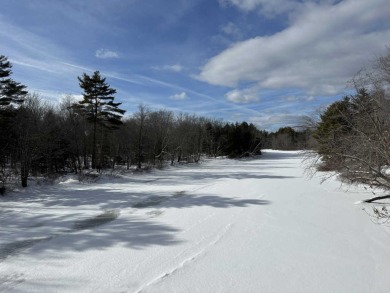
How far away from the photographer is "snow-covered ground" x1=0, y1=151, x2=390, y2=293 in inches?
187

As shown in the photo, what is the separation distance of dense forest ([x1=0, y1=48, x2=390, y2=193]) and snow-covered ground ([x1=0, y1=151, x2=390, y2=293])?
2.25m

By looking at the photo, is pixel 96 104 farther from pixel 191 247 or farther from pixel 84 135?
pixel 191 247

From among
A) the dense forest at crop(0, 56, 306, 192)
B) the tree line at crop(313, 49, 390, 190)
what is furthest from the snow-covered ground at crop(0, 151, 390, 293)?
the dense forest at crop(0, 56, 306, 192)

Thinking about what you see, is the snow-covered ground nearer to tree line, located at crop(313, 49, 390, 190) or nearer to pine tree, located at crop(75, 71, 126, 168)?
tree line, located at crop(313, 49, 390, 190)

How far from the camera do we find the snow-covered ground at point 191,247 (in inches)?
187

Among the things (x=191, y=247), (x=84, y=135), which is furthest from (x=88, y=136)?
(x=191, y=247)

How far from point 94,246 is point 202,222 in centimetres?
308

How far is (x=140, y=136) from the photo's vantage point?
34.5m

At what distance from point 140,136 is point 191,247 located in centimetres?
2906

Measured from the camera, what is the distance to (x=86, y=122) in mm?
30234

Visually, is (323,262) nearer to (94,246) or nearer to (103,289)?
(103,289)

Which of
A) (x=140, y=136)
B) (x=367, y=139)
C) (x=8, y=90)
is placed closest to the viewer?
(x=367, y=139)

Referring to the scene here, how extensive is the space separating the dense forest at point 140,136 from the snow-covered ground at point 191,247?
225 centimetres

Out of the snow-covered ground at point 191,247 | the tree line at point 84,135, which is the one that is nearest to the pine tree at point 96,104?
the tree line at point 84,135
